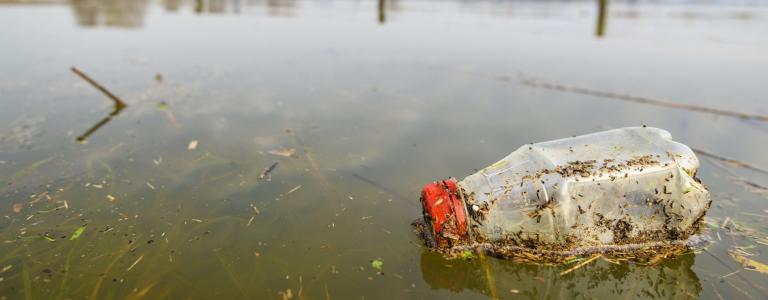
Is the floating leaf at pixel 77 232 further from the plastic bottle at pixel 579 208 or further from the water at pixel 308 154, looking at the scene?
the plastic bottle at pixel 579 208

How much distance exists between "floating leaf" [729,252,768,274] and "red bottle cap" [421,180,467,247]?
1.67 metres

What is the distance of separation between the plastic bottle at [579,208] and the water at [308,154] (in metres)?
0.18

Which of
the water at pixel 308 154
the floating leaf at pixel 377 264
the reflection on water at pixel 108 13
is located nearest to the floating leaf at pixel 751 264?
the water at pixel 308 154

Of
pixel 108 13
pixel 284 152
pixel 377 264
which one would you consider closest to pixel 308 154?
pixel 284 152

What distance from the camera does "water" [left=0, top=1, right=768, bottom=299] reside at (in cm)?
232

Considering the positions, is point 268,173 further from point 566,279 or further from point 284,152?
point 566,279

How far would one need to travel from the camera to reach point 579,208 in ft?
8.20

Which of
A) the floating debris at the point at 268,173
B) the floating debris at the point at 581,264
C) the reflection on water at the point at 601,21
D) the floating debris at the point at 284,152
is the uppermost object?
the reflection on water at the point at 601,21

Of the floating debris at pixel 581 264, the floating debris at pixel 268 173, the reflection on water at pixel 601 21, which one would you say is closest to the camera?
the floating debris at pixel 581 264

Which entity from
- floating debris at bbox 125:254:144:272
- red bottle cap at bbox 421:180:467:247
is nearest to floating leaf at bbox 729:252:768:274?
red bottle cap at bbox 421:180:467:247

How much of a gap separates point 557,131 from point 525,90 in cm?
167

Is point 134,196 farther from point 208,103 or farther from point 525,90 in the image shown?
point 525,90

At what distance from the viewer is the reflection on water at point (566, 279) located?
2238 millimetres

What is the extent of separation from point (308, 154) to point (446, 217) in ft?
5.97
